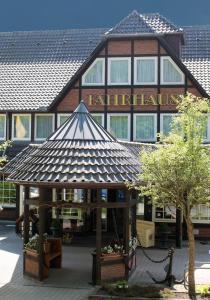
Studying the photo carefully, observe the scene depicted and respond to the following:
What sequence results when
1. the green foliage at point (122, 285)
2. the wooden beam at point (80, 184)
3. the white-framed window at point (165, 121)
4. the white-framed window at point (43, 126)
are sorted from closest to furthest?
the green foliage at point (122, 285)
the wooden beam at point (80, 184)
the white-framed window at point (165, 121)
the white-framed window at point (43, 126)

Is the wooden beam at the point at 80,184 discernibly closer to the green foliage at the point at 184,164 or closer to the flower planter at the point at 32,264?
the green foliage at the point at 184,164

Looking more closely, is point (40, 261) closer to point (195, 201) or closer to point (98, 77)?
point (195, 201)

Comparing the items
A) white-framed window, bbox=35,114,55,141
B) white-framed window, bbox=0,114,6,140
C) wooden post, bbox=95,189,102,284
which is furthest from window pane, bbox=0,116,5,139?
wooden post, bbox=95,189,102,284

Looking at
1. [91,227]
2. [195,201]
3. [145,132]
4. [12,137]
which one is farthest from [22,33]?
[195,201]

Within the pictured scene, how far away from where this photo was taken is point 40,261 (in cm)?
1435

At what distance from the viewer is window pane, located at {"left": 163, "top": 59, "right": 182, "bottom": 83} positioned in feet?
78.6

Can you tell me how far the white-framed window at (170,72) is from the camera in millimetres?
23938

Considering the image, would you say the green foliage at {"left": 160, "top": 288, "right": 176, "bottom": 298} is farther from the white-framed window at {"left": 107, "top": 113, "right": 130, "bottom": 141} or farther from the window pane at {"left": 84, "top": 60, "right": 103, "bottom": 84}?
the window pane at {"left": 84, "top": 60, "right": 103, "bottom": 84}

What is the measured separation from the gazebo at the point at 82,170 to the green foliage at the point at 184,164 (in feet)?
4.81

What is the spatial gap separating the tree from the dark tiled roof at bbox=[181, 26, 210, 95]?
11727mm

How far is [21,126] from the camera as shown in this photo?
26359 millimetres

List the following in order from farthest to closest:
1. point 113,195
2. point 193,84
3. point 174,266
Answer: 1. point 193,84
2. point 113,195
3. point 174,266

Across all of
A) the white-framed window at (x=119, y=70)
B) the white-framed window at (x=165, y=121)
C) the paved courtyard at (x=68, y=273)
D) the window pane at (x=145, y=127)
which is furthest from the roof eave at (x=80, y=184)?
the white-framed window at (x=119, y=70)

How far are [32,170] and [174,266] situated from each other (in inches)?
210
